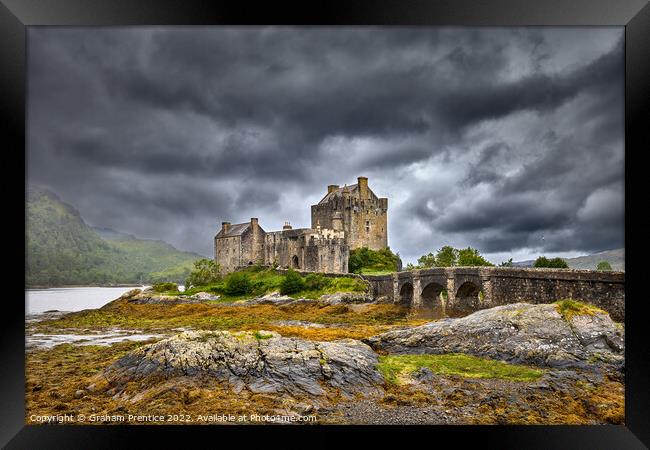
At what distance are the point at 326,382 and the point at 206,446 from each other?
7.02ft

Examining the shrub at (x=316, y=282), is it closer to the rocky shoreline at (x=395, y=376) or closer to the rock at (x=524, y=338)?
the rock at (x=524, y=338)

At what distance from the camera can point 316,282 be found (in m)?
19.1

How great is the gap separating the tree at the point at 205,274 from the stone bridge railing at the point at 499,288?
283 inches

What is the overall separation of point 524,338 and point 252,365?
193 inches

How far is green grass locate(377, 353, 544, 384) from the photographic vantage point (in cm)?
710

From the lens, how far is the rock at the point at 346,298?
17156 millimetres

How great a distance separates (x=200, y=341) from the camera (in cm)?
712

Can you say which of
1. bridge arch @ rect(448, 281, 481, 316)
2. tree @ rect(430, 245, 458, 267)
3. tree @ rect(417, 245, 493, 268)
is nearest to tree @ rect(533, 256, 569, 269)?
bridge arch @ rect(448, 281, 481, 316)

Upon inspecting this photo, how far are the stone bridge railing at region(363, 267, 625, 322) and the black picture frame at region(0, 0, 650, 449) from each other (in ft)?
8.10

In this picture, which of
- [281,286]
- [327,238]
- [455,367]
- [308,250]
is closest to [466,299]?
[455,367]

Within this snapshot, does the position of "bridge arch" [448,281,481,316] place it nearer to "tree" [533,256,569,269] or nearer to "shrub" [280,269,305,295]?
"tree" [533,256,569,269]

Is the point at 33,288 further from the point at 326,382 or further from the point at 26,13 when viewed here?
the point at 326,382

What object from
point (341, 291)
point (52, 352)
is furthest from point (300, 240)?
point (52, 352)

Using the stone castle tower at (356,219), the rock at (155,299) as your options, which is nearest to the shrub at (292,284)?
the rock at (155,299)
